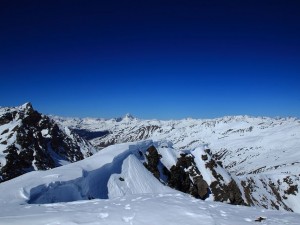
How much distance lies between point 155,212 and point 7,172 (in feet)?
234

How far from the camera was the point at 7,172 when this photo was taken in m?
74.5

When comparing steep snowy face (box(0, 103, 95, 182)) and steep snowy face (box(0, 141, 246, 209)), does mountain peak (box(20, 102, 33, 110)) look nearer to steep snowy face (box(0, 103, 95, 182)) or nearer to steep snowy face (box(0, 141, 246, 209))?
→ steep snowy face (box(0, 103, 95, 182))

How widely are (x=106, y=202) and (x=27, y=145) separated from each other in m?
79.1

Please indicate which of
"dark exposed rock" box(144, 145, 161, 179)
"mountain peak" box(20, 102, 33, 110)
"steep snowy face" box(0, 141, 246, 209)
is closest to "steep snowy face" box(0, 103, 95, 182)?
"mountain peak" box(20, 102, 33, 110)

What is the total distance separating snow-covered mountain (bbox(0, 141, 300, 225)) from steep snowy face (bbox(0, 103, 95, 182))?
48448 mm

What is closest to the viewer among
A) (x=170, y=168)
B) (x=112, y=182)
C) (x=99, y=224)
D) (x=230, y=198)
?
(x=99, y=224)

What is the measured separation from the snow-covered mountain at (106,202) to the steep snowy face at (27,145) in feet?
159

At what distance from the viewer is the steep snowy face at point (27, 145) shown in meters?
78.8

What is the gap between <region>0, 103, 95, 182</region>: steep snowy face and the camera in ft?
258

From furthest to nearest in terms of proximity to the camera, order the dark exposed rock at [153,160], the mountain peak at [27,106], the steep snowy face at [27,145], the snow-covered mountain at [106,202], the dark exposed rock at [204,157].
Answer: the mountain peak at [27,106] → the steep snowy face at [27,145] → the dark exposed rock at [204,157] → the dark exposed rock at [153,160] → the snow-covered mountain at [106,202]

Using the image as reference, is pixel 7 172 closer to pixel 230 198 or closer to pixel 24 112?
pixel 24 112

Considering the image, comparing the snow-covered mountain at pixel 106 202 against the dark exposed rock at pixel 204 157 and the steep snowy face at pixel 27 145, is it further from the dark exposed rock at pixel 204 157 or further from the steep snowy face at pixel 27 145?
the steep snowy face at pixel 27 145

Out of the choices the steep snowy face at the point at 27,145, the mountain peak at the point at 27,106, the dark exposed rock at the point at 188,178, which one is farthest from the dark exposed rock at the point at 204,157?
the mountain peak at the point at 27,106

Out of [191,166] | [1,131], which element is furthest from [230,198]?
[1,131]
